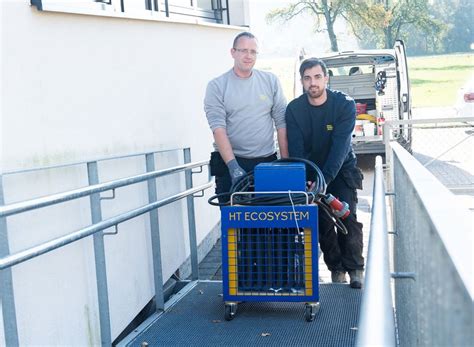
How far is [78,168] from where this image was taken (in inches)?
158

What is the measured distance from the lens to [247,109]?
503 cm

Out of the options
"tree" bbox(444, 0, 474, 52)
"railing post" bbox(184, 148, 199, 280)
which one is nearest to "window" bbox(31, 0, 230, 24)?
"railing post" bbox(184, 148, 199, 280)

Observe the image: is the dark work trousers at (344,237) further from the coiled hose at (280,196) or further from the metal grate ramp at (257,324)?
the coiled hose at (280,196)

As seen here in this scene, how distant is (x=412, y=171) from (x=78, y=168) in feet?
7.06

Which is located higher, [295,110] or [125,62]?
[125,62]

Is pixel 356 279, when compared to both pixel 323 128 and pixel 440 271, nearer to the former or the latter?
pixel 323 128

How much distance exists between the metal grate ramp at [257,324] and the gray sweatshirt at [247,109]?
1.10 meters

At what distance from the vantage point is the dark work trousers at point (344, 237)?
520 centimetres

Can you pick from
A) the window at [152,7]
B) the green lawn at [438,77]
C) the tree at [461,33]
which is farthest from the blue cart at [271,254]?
the tree at [461,33]

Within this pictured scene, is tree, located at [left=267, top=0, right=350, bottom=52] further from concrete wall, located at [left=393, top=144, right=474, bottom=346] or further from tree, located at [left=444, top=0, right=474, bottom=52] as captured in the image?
concrete wall, located at [left=393, top=144, right=474, bottom=346]

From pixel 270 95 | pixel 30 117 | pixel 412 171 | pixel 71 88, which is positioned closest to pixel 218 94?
pixel 270 95

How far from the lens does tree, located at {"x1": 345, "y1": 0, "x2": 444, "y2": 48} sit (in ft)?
129

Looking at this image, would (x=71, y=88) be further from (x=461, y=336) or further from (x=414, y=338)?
(x=461, y=336)

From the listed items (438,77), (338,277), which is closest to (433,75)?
(438,77)
